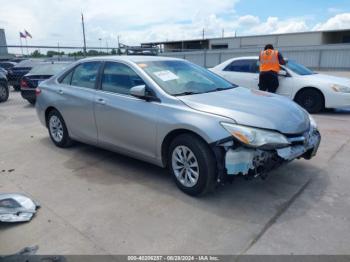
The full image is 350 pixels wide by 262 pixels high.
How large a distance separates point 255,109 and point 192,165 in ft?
3.06

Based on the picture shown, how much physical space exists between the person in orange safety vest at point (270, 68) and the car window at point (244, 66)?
0.70m

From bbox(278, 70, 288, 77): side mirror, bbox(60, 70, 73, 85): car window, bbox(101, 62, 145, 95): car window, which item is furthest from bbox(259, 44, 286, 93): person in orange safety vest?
bbox(60, 70, 73, 85): car window

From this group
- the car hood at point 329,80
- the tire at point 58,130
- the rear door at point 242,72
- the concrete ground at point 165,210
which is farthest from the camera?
the rear door at point 242,72

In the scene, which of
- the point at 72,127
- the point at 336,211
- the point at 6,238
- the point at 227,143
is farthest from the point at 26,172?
the point at 336,211

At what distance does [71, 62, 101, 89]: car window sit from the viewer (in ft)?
15.4

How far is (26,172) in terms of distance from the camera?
14.6 feet

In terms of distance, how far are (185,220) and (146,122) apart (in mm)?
1309

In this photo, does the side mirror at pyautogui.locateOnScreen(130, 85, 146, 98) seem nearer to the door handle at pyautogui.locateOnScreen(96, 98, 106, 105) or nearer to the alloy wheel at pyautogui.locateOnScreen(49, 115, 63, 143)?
the door handle at pyautogui.locateOnScreen(96, 98, 106, 105)

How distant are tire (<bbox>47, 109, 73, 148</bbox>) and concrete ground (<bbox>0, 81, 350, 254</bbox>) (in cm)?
47

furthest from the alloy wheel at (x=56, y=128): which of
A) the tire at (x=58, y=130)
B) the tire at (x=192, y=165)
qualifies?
the tire at (x=192, y=165)

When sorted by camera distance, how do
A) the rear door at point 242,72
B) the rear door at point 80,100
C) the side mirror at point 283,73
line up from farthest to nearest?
the rear door at point 242,72, the side mirror at point 283,73, the rear door at point 80,100

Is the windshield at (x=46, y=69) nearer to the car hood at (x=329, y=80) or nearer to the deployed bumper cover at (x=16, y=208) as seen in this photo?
the deployed bumper cover at (x=16, y=208)

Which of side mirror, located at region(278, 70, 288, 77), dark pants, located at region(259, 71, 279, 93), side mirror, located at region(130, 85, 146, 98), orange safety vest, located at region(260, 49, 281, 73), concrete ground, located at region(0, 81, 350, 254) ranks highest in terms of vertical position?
orange safety vest, located at region(260, 49, 281, 73)

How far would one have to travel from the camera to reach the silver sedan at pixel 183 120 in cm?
321
